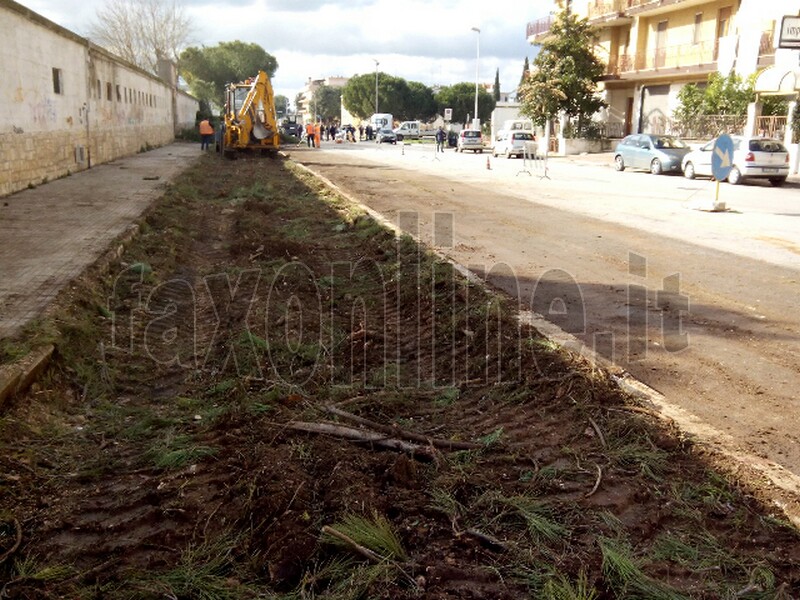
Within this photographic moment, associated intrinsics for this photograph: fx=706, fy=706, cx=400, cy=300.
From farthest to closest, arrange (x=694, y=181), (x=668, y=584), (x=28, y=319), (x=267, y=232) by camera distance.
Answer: (x=694, y=181) → (x=267, y=232) → (x=28, y=319) → (x=668, y=584)

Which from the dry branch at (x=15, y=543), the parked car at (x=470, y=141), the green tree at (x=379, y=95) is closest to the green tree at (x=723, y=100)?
the parked car at (x=470, y=141)

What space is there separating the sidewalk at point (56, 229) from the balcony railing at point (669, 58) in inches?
1133

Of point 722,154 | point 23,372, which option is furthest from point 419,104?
point 23,372

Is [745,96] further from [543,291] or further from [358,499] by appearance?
[358,499]

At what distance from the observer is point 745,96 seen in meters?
30.7

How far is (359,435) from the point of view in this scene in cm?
410

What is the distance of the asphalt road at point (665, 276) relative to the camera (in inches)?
195

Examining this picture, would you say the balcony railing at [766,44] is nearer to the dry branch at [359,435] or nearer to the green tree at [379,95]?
the dry branch at [359,435]

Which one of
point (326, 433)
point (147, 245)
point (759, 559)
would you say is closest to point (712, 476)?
point (759, 559)

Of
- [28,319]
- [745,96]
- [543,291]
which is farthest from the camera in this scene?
[745,96]

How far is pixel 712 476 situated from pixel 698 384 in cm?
156

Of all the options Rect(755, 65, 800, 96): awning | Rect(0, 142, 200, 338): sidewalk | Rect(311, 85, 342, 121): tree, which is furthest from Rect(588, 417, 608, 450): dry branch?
Rect(311, 85, 342, 121): tree

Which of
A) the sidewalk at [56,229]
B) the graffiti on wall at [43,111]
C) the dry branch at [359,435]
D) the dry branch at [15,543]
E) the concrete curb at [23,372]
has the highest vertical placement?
the graffiti on wall at [43,111]

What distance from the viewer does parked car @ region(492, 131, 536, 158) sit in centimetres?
4084
